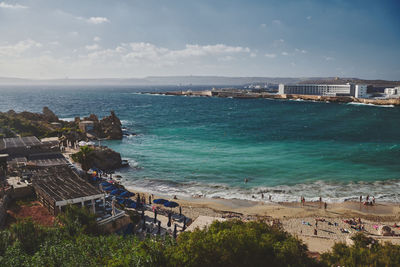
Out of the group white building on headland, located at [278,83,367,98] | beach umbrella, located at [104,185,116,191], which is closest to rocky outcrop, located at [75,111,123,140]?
beach umbrella, located at [104,185,116,191]

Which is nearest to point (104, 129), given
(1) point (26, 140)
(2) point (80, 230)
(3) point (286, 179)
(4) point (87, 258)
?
(1) point (26, 140)

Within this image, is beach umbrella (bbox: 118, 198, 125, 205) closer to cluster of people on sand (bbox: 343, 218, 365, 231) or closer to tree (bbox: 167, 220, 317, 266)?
tree (bbox: 167, 220, 317, 266)

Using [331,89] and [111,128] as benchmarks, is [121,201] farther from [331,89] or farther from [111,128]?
[331,89]

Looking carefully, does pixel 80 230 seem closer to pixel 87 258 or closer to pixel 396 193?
pixel 87 258

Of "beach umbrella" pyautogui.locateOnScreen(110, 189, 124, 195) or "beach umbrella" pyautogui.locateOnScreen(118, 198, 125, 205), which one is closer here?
"beach umbrella" pyautogui.locateOnScreen(118, 198, 125, 205)

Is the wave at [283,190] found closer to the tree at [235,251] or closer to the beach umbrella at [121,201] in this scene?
the beach umbrella at [121,201]

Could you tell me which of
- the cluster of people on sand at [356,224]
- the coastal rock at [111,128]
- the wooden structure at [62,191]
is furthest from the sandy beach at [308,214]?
the coastal rock at [111,128]

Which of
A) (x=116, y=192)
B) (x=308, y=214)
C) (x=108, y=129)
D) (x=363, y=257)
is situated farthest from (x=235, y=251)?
(x=108, y=129)
